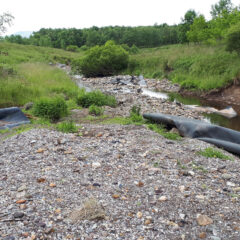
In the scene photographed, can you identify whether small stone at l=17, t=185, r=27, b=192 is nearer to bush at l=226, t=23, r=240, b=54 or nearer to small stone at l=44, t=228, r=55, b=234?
small stone at l=44, t=228, r=55, b=234

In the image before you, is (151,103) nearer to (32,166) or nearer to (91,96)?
(91,96)

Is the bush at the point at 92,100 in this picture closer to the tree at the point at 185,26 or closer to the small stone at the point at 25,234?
the small stone at the point at 25,234

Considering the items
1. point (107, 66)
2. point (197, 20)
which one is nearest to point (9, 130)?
point (107, 66)

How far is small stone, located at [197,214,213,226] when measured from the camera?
3.10m

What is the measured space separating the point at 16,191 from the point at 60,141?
2032 mm

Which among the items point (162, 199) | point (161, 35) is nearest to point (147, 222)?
point (162, 199)

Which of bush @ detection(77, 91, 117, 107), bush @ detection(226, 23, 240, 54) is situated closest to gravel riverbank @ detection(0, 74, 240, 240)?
bush @ detection(77, 91, 117, 107)

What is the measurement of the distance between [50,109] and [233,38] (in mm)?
14038

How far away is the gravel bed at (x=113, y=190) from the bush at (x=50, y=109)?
2.27 metres

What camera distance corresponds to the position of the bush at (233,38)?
16.2 meters

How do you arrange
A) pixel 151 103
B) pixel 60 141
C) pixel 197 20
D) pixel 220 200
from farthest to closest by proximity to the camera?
pixel 197 20 → pixel 151 103 → pixel 60 141 → pixel 220 200

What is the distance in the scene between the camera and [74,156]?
4.91 m

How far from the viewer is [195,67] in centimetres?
2080

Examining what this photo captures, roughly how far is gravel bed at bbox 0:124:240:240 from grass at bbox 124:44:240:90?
12967 mm
